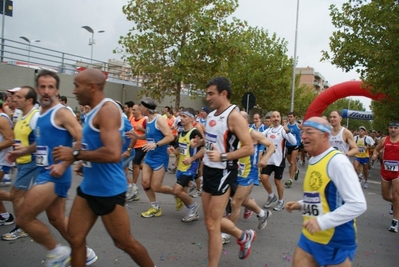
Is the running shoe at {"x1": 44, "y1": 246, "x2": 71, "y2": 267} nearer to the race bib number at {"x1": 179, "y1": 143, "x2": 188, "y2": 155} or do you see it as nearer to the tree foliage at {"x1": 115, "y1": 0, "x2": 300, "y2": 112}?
the race bib number at {"x1": 179, "y1": 143, "x2": 188, "y2": 155}

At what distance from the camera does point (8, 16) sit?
19.2m

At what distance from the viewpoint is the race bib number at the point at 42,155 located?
3705mm

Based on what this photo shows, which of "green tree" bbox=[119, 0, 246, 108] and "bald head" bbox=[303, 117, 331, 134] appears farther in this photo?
"green tree" bbox=[119, 0, 246, 108]

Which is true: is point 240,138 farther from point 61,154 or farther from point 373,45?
point 373,45

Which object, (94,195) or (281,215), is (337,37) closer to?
(281,215)

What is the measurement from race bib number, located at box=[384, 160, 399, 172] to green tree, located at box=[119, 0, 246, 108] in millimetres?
13321

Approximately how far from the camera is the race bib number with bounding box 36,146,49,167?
→ 146 inches

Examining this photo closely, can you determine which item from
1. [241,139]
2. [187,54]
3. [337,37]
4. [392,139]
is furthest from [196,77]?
[241,139]

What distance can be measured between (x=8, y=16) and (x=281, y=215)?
1805 cm

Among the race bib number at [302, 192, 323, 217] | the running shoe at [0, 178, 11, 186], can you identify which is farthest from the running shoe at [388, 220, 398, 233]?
the running shoe at [0, 178, 11, 186]

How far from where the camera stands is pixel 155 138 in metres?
6.43

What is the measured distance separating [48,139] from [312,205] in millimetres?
2494

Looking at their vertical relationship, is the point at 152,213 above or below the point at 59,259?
below

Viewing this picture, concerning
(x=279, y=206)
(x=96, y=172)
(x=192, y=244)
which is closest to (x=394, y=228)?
(x=279, y=206)
